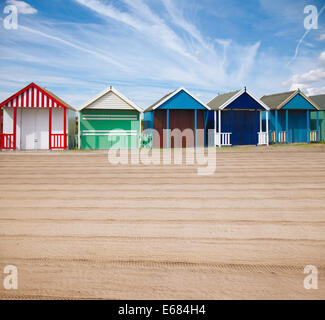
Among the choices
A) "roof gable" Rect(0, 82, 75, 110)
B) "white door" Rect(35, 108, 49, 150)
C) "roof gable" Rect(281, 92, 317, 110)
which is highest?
"roof gable" Rect(281, 92, 317, 110)

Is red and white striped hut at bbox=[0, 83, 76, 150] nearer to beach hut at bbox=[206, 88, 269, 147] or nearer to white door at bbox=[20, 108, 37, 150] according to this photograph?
white door at bbox=[20, 108, 37, 150]

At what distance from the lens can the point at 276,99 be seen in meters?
24.7

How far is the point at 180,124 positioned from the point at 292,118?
30.6 feet

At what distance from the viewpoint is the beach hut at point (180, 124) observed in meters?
19.8

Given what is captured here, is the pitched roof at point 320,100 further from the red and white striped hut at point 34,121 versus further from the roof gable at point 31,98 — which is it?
the roof gable at point 31,98

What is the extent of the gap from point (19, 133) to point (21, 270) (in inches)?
729

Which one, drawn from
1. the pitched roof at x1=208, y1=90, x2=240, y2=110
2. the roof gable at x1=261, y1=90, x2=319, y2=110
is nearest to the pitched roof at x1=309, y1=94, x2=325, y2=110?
the roof gable at x1=261, y1=90, x2=319, y2=110

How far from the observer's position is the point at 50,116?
17922 mm

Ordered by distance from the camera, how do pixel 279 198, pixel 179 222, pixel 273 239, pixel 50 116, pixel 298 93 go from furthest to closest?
pixel 298 93 → pixel 50 116 → pixel 279 198 → pixel 179 222 → pixel 273 239

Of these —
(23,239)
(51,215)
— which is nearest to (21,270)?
(23,239)

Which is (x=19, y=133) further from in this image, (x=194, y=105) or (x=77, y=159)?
(x=77, y=159)

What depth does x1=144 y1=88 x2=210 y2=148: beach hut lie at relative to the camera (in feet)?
65.1

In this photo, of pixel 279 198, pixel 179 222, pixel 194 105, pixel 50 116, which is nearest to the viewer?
pixel 179 222

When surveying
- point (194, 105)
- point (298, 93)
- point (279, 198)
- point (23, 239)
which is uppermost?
point (298, 93)
